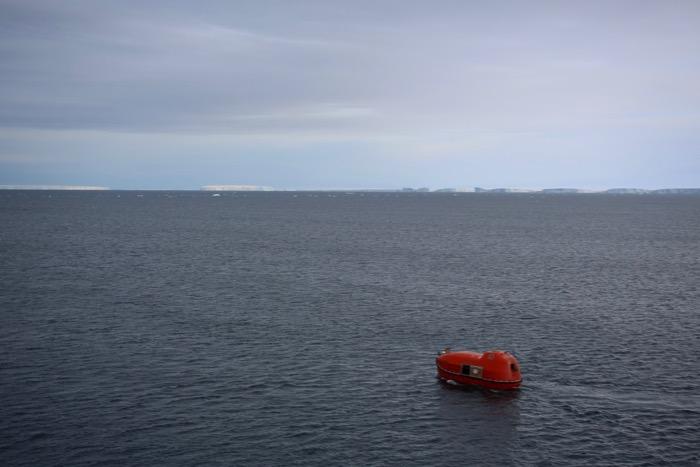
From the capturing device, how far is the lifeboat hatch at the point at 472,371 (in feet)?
186

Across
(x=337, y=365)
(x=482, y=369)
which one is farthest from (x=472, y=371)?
(x=337, y=365)

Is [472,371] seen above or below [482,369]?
below

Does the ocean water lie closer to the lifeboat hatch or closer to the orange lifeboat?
the orange lifeboat

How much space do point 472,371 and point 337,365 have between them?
1271 centimetres

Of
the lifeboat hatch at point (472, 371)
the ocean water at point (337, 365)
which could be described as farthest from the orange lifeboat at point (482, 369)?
the ocean water at point (337, 365)

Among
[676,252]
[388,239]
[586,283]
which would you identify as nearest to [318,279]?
[586,283]

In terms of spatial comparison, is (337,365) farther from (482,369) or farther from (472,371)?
(482,369)

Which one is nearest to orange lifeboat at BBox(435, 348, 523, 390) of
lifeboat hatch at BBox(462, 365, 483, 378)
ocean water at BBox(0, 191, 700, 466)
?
lifeboat hatch at BBox(462, 365, 483, 378)

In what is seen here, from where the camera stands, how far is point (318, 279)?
366 ft

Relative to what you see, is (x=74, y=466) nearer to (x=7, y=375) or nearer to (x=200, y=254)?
(x=7, y=375)

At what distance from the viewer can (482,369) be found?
185 ft

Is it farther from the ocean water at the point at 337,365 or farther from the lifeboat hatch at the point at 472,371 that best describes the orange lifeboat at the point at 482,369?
the ocean water at the point at 337,365

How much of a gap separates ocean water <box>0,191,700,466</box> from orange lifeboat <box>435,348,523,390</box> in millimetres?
985

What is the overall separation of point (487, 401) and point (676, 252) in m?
123
